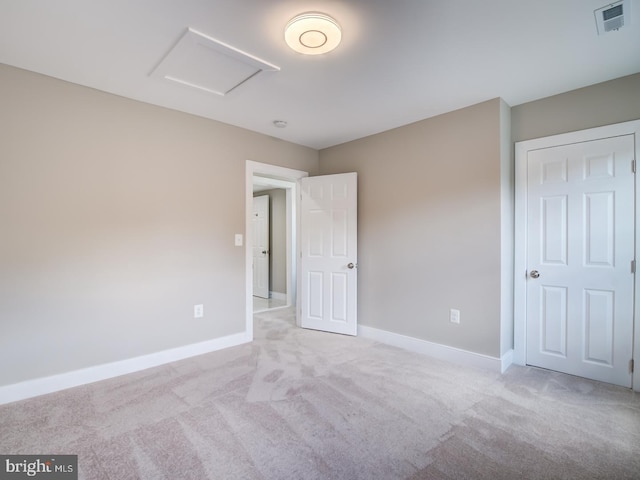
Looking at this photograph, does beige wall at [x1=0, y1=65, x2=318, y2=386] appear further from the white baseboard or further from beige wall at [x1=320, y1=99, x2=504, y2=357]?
beige wall at [x1=320, y1=99, x2=504, y2=357]

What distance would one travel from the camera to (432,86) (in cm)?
260

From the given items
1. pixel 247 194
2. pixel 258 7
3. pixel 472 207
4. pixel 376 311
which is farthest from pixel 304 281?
pixel 258 7

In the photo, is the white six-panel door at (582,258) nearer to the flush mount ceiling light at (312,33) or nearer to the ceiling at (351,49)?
the ceiling at (351,49)

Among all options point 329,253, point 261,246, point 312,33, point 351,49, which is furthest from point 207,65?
point 261,246

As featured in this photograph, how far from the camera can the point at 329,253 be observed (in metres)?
4.06

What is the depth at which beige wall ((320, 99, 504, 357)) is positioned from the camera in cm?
288

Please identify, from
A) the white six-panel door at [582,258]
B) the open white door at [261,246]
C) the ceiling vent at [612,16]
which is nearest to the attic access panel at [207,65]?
the ceiling vent at [612,16]

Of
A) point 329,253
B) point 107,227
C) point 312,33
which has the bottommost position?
point 329,253

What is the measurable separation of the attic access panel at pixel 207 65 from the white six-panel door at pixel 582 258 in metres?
2.62

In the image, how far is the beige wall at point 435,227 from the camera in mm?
2877

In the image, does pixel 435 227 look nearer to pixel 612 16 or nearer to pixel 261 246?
pixel 612 16

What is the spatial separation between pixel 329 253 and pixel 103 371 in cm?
260

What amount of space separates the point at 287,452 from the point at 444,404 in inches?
46.9

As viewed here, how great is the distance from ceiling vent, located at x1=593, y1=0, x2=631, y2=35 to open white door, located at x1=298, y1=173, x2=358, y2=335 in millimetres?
2433
